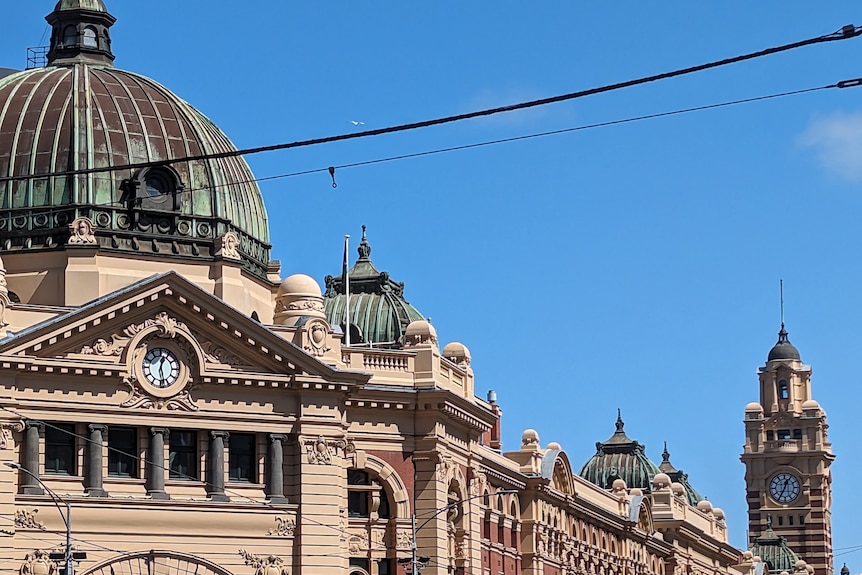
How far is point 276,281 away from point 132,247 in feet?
26.3

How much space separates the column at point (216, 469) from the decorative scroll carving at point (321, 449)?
3.10 meters

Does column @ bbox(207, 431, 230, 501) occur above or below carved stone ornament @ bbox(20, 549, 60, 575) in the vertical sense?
above

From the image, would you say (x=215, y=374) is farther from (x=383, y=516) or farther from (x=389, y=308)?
(x=389, y=308)

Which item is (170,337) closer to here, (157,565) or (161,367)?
(161,367)

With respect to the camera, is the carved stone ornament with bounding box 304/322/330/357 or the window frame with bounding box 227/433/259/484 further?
the carved stone ornament with bounding box 304/322/330/357

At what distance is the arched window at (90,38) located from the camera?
84.6 metres

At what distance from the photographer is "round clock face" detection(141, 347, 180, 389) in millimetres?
71250

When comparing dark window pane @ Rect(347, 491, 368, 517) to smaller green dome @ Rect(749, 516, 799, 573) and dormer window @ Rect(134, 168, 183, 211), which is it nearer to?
dormer window @ Rect(134, 168, 183, 211)

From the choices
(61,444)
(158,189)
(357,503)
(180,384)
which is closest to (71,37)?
(158,189)

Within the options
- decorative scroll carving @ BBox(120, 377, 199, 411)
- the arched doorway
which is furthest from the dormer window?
the arched doorway

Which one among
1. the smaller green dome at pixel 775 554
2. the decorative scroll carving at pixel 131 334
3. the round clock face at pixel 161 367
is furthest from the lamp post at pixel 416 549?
the smaller green dome at pixel 775 554

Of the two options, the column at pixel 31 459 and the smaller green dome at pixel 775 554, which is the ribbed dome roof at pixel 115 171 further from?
the smaller green dome at pixel 775 554

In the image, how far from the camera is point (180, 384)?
235ft

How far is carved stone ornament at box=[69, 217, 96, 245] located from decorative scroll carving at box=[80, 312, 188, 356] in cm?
579
